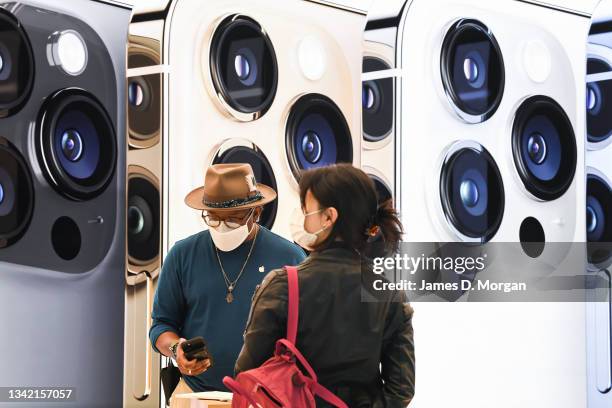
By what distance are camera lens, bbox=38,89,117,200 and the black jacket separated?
1.81 m

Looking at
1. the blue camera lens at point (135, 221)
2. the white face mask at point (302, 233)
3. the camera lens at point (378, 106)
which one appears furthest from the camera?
the blue camera lens at point (135, 221)

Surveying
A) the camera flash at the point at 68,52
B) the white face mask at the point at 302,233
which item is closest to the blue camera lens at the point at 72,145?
the camera flash at the point at 68,52

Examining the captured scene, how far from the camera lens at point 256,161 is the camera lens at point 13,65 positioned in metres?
0.77

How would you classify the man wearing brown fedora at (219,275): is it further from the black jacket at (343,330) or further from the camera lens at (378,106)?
the black jacket at (343,330)

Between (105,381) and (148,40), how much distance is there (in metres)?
1.29

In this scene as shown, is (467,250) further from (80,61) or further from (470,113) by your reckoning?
(80,61)

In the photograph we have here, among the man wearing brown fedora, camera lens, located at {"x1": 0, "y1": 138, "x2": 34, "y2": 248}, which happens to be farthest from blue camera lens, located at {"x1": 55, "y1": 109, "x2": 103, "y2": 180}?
the man wearing brown fedora

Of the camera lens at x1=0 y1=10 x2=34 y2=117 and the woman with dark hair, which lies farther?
the camera lens at x1=0 y1=10 x2=34 y2=117

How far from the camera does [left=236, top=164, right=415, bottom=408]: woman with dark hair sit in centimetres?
194

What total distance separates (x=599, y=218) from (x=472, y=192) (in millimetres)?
453

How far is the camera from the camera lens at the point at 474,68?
3.31 m

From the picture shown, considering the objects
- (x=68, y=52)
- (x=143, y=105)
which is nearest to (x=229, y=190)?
(x=143, y=105)

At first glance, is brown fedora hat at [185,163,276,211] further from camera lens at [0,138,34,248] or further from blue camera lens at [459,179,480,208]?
camera lens at [0,138,34,248]

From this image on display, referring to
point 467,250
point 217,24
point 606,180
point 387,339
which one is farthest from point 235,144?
point 387,339
